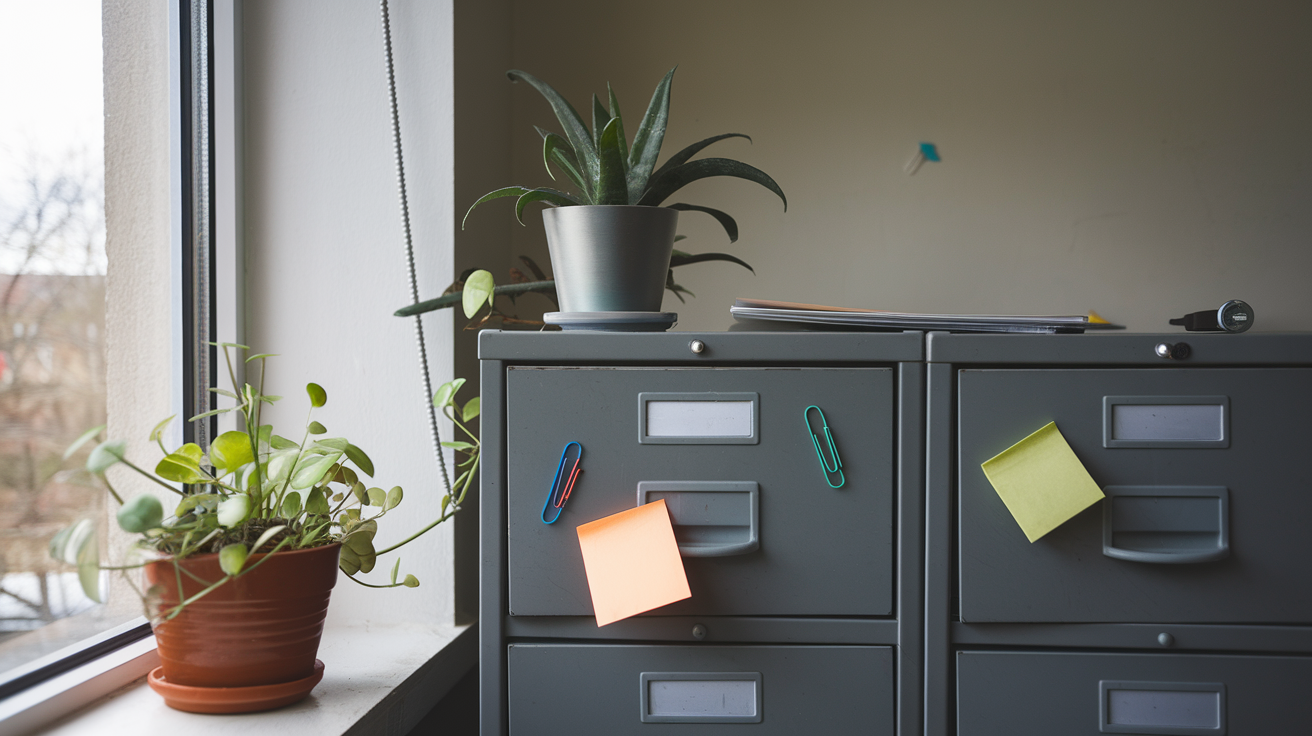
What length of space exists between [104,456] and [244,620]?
0.66ft

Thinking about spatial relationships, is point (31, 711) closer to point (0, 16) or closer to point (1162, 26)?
point (0, 16)

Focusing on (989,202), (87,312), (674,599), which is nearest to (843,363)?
(674,599)

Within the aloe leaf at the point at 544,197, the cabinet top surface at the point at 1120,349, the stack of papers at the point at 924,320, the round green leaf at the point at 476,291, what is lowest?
the cabinet top surface at the point at 1120,349

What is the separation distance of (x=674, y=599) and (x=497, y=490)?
199 mm

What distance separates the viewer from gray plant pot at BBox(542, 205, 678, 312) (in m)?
0.77

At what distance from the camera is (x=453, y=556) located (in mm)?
994

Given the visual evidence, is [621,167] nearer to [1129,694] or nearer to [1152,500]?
[1152,500]

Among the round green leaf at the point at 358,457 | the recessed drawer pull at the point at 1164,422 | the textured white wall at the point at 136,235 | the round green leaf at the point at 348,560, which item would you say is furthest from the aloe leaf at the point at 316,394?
the recessed drawer pull at the point at 1164,422

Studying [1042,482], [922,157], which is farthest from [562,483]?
[922,157]

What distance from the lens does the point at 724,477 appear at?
718mm

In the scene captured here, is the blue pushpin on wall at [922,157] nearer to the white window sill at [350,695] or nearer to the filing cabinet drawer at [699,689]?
the filing cabinet drawer at [699,689]

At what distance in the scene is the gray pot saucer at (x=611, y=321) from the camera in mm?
754

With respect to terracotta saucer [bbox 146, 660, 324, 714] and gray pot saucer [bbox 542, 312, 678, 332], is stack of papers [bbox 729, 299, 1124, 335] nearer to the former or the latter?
gray pot saucer [bbox 542, 312, 678, 332]

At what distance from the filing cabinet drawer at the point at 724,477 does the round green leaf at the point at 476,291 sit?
104mm
